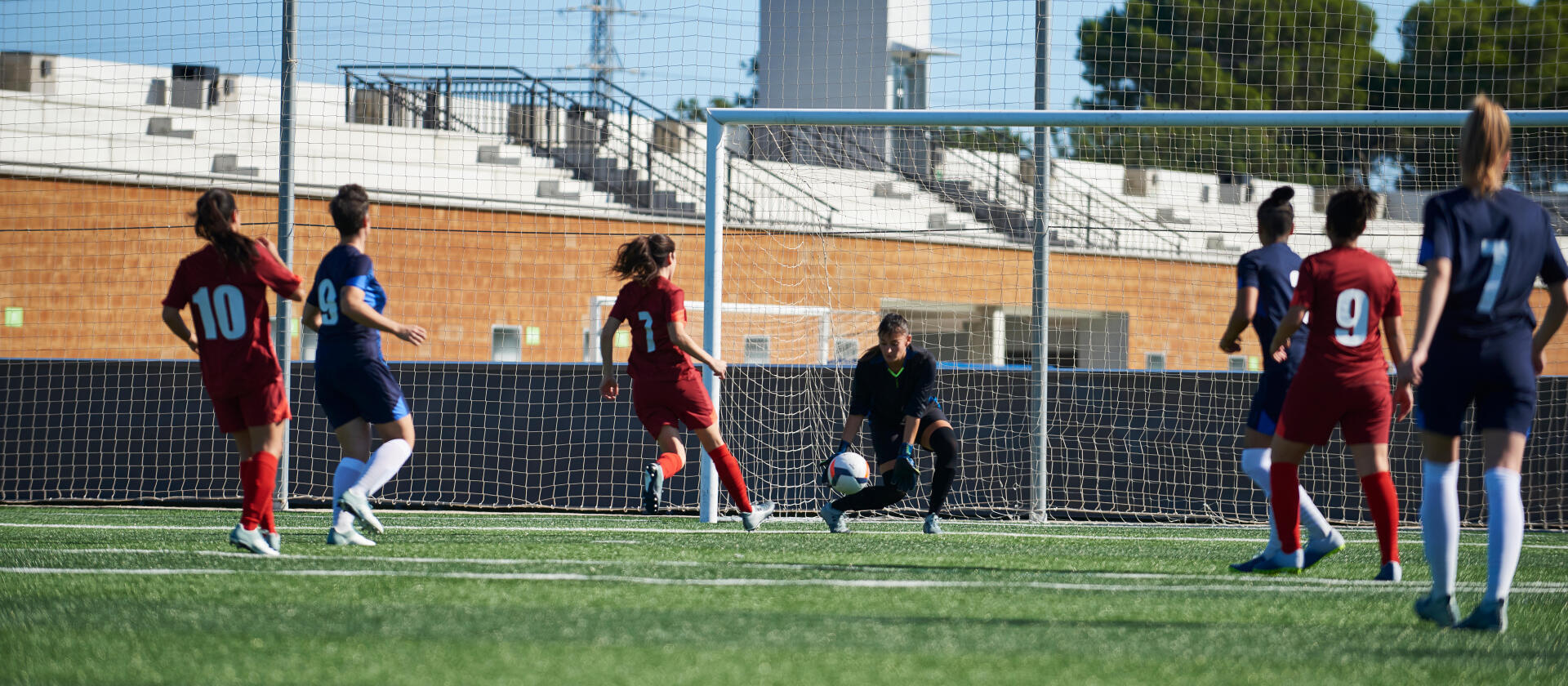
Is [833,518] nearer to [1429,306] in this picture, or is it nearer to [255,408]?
[255,408]

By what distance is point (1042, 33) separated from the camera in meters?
10.2

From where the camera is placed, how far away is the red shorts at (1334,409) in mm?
4945

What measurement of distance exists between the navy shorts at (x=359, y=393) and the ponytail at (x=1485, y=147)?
454 cm

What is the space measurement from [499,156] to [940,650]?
18.1 meters

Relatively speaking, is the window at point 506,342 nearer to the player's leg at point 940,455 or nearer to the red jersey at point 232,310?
the player's leg at point 940,455

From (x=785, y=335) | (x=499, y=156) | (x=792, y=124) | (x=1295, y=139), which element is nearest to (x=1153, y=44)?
(x=499, y=156)

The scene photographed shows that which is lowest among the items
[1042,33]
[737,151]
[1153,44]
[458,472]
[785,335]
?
[458,472]

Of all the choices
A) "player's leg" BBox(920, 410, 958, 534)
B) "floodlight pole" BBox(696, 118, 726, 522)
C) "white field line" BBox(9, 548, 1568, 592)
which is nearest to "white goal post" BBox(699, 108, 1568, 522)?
"floodlight pole" BBox(696, 118, 726, 522)

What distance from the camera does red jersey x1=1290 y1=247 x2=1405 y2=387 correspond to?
16.2 feet

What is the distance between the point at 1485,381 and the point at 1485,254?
0.39 m

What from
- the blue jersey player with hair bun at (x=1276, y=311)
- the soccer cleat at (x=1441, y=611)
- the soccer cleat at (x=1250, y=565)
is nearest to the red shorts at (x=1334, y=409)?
the blue jersey player with hair bun at (x=1276, y=311)

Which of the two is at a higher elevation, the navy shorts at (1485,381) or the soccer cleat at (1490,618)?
the navy shorts at (1485,381)

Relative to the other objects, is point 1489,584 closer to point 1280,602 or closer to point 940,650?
point 1280,602

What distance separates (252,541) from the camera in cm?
570
